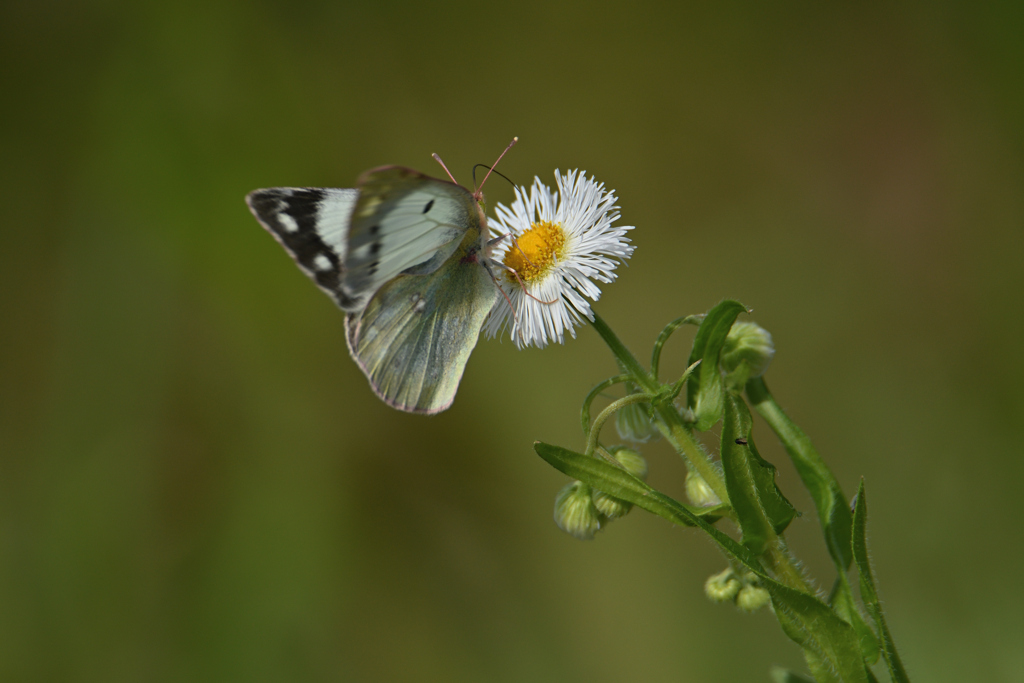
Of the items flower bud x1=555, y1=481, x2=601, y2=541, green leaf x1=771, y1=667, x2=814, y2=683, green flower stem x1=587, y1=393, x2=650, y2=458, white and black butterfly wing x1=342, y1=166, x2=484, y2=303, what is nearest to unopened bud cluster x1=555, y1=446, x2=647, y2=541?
flower bud x1=555, y1=481, x2=601, y2=541

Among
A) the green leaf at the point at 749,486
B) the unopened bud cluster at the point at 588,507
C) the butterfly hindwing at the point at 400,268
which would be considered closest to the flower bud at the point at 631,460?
the unopened bud cluster at the point at 588,507

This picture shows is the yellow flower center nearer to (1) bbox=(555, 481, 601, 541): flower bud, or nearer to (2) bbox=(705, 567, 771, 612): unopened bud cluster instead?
(1) bbox=(555, 481, 601, 541): flower bud

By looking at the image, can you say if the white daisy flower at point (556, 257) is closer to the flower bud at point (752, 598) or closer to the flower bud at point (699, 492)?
the flower bud at point (699, 492)

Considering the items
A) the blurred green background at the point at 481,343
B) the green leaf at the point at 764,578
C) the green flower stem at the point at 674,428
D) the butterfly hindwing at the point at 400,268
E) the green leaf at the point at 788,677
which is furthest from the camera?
the blurred green background at the point at 481,343

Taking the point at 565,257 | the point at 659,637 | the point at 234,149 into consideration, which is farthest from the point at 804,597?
the point at 234,149

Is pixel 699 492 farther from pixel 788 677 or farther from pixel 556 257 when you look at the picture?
pixel 556 257

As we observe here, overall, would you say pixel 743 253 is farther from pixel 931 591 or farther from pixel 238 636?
pixel 238 636
